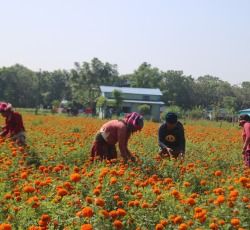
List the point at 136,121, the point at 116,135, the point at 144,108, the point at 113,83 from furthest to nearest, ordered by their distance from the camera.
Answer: the point at 113,83 → the point at 144,108 → the point at 116,135 → the point at 136,121

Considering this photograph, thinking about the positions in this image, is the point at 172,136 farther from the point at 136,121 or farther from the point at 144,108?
the point at 144,108

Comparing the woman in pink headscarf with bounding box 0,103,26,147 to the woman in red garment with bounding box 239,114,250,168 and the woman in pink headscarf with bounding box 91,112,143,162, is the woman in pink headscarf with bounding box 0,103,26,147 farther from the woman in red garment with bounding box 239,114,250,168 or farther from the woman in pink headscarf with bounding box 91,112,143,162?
the woman in red garment with bounding box 239,114,250,168

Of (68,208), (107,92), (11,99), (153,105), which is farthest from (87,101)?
(68,208)

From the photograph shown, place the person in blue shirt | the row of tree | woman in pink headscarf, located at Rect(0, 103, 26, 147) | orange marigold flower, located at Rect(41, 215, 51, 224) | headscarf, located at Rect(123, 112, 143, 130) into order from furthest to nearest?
the row of tree
woman in pink headscarf, located at Rect(0, 103, 26, 147)
the person in blue shirt
headscarf, located at Rect(123, 112, 143, 130)
orange marigold flower, located at Rect(41, 215, 51, 224)

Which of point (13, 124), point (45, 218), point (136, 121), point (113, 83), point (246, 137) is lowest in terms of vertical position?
point (45, 218)

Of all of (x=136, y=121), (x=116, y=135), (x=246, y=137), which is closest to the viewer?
(x=136, y=121)

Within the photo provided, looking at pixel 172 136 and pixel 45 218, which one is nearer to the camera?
pixel 45 218

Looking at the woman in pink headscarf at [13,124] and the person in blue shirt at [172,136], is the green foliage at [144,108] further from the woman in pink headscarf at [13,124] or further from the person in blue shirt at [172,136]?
the person in blue shirt at [172,136]

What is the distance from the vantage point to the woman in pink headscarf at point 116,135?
3.42 m

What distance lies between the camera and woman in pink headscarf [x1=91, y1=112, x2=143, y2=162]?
3.42m

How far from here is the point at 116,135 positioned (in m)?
3.73

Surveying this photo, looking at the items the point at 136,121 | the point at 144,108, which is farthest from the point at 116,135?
the point at 144,108

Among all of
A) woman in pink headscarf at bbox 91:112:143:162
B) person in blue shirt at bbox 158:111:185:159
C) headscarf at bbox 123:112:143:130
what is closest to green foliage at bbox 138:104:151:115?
person in blue shirt at bbox 158:111:185:159

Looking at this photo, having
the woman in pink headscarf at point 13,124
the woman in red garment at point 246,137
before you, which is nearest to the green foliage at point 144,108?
the woman in pink headscarf at point 13,124
